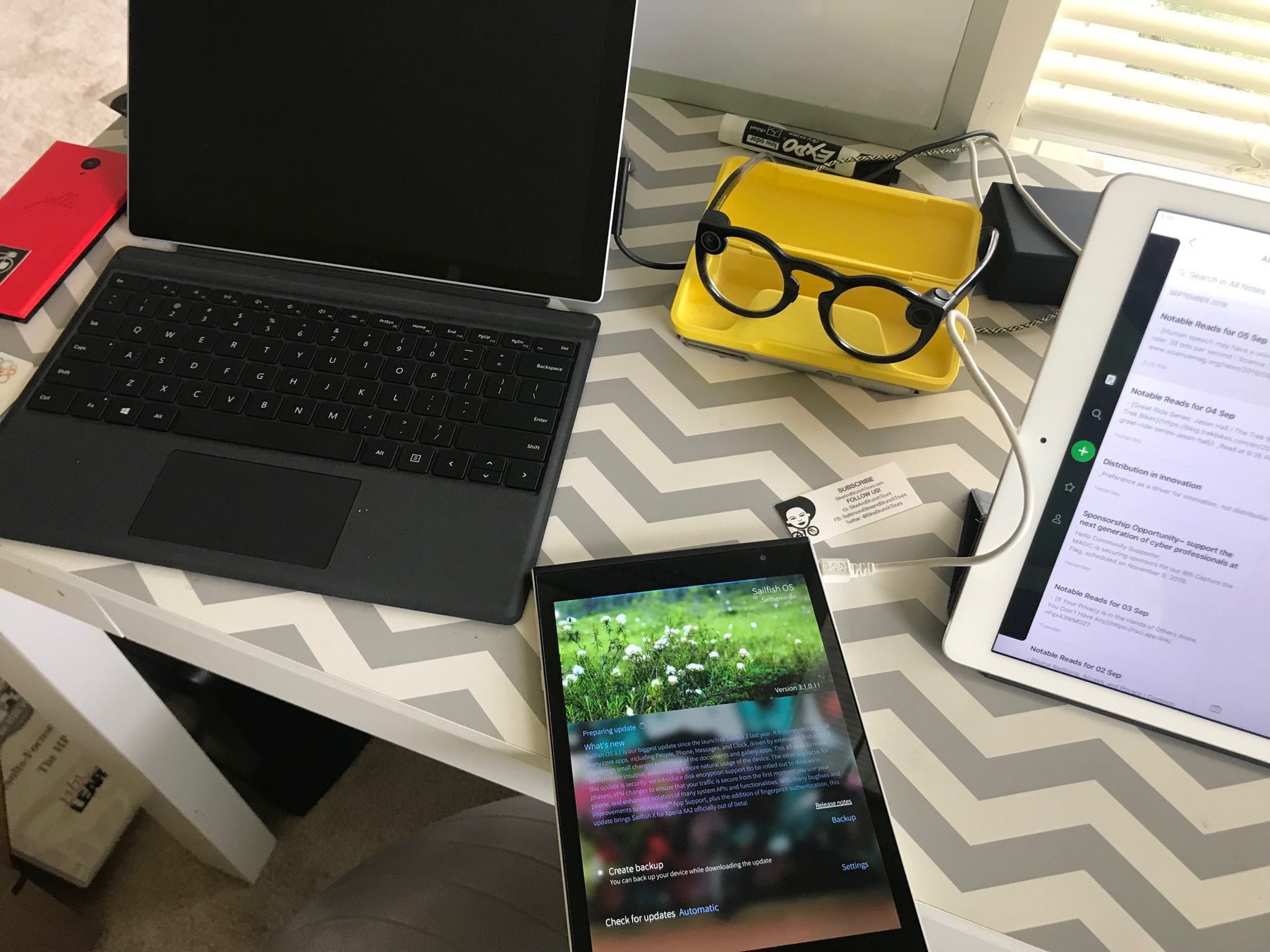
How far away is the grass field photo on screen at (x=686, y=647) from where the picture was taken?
516 millimetres

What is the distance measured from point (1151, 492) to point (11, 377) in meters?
0.76

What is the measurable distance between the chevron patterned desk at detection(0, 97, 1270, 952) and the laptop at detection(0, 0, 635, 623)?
3 cm

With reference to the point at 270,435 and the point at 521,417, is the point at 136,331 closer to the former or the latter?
the point at 270,435

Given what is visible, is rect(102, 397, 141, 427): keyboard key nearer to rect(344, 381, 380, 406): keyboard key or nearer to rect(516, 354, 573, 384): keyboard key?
rect(344, 381, 380, 406): keyboard key

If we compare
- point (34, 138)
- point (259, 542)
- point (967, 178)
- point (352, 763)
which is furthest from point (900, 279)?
point (34, 138)

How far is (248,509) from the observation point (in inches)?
22.8

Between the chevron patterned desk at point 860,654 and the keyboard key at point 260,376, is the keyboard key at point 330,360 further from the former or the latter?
the chevron patterned desk at point 860,654

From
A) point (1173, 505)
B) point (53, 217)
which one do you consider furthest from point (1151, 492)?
point (53, 217)

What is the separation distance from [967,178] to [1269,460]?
43cm

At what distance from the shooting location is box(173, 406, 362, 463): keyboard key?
599 millimetres

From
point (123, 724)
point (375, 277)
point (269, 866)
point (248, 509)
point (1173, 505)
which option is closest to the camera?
point (1173, 505)

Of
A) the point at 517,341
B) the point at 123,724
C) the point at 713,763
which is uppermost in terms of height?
the point at 517,341

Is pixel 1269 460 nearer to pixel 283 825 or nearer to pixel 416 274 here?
pixel 416 274

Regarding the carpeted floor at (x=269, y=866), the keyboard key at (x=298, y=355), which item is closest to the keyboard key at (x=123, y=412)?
the keyboard key at (x=298, y=355)
